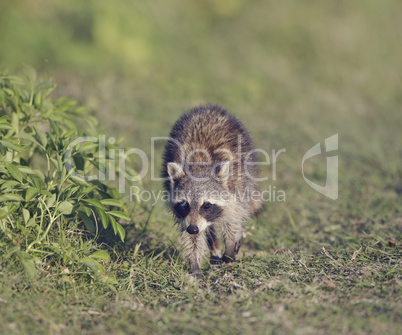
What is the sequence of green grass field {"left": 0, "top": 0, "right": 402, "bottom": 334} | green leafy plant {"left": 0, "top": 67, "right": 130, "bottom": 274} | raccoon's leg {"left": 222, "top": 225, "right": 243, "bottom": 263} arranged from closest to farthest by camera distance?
1. green grass field {"left": 0, "top": 0, "right": 402, "bottom": 334}
2. green leafy plant {"left": 0, "top": 67, "right": 130, "bottom": 274}
3. raccoon's leg {"left": 222, "top": 225, "right": 243, "bottom": 263}

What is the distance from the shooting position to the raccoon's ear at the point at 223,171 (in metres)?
4.81

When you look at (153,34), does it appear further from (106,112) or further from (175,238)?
(175,238)

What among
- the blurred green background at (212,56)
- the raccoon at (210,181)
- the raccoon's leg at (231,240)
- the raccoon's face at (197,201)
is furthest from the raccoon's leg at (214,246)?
the blurred green background at (212,56)

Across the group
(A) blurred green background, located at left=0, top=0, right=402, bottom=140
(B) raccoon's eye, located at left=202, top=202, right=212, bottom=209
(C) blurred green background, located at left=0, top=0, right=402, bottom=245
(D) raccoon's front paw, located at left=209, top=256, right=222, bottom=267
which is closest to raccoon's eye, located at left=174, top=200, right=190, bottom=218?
(B) raccoon's eye, located at left=202, top=202, right=212, bottom=209

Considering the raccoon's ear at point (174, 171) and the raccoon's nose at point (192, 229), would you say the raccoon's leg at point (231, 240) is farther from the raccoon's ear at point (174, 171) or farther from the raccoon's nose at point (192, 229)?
the raccoon's ear at point (174, 171)

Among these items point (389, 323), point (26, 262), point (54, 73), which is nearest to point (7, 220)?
point (26, 262)

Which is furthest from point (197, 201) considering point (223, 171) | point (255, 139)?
point (255, 139)

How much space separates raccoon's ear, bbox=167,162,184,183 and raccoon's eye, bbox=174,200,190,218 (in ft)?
0.92

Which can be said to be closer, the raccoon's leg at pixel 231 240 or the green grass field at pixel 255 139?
the green grass field at pixel 255 139

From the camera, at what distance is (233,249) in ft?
16.6

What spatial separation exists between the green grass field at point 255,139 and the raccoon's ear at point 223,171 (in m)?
0.85

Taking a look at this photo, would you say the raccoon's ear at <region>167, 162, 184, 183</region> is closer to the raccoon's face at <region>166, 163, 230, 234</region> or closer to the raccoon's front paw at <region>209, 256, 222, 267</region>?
the raccoon's face at <region>166, 163, 230, 234</region>

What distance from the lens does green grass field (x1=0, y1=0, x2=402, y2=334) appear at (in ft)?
11.6

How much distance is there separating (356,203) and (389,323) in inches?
127
